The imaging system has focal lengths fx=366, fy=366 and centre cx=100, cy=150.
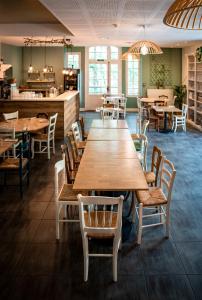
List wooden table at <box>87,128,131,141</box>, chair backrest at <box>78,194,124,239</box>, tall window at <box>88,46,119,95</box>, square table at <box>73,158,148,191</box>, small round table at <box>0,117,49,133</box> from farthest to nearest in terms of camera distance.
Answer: tall window at <box>88,46,119,95</box> → small round table at <box>0,117,49,133</box> → wooden table at <box>87,128,131,141</box> → square table at <box>73,158,148,191</box> → chair backrest at <box>78,194,124,239</box>

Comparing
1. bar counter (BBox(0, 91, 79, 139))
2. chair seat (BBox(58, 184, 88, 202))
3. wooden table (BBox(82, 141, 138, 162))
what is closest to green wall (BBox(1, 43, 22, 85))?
bar counter (BBox(0, 91, 79, 139))

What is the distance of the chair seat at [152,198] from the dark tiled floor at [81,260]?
435 mm

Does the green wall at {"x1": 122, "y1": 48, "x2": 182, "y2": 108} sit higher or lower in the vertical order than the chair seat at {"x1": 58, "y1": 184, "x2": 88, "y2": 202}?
higher

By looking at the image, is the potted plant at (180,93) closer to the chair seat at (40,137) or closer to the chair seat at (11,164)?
the chair seat at (40,137)

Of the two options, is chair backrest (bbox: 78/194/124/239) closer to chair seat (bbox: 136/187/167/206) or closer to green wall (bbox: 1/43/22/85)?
chair seat (bbox: 136/187/167/206)

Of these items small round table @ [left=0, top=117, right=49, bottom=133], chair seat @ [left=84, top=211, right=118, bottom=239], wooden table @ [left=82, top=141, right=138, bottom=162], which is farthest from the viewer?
small round table @ [left=0, top=117, right=49, bottom=133]

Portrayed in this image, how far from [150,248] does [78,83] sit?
43.1 feet

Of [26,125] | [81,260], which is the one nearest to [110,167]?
[81,260]

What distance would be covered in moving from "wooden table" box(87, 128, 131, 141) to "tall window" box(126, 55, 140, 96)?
10389 millimetres

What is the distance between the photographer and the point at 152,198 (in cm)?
414

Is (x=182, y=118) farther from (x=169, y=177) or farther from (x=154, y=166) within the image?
(x=169, y=177)

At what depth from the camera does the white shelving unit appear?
→ 12.6m

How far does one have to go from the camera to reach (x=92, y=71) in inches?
674

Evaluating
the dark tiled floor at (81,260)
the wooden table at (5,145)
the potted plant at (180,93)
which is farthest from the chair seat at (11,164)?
the potted plant at (180,93)
